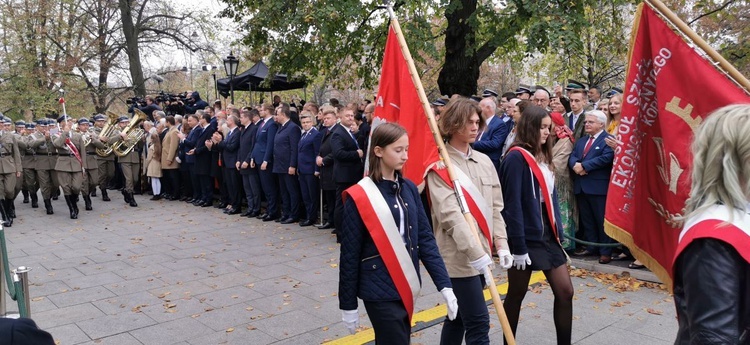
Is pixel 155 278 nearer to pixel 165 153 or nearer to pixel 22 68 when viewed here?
pixel 165 153

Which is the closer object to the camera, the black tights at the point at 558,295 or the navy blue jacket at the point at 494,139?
the black tights at the point at 558,295

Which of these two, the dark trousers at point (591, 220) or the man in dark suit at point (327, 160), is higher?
the man in dark suit at point (327, 160)

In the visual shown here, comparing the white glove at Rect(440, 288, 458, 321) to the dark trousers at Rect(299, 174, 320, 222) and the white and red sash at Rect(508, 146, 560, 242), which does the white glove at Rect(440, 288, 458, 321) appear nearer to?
the white and red sash at Rect(508, 146, 560, 242)

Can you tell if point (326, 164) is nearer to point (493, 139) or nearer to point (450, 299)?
point (493, 139)

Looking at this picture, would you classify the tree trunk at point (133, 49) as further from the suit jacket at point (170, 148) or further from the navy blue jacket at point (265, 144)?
the navy blue jacket at point (265, 144)

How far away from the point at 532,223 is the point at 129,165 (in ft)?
41.3

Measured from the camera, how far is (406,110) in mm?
4508

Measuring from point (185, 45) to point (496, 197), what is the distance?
1036 inches

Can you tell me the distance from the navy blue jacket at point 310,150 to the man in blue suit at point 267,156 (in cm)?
93

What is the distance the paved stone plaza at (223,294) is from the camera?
5.32 meters

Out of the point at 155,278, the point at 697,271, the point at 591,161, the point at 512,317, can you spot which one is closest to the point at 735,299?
the point at 697,271

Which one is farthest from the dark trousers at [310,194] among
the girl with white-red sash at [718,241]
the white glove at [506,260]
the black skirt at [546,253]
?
the girl with white-red sash at [718,241]

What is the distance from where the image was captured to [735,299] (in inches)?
69.0

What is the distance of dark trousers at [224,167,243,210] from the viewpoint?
12625 millimetres
